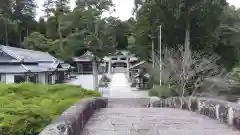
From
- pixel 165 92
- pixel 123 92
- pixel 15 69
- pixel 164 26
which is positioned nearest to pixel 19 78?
pixel 15 69

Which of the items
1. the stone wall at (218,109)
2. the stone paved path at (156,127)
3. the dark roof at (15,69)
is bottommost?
the stone paved path at (156,127)

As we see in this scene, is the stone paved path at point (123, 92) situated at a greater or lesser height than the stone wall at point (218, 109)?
lesser

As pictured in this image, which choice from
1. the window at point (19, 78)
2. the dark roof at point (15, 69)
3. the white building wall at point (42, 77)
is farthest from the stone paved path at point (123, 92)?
the dark roof at point (15, 69)

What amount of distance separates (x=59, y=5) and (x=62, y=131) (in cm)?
6684

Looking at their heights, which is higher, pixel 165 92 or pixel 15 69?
pixel 15 69

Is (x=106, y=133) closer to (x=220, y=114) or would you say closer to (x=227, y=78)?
(x=220, y=114)

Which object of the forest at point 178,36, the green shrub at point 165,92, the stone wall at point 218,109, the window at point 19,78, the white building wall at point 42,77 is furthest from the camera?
the white building wall at point 42,77

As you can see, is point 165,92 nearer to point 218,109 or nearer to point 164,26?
point 164,26

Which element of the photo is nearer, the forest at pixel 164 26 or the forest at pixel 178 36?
the forest at pixel 178 36

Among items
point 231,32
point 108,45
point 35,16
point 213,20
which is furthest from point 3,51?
point 35,16

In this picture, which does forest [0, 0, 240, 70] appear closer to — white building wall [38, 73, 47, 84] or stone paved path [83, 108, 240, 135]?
white building wall [38, 73, 47, 84]

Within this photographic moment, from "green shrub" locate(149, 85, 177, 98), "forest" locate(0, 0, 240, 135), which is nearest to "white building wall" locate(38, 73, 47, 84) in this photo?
"forest" locate(0, 0, 240, 135)

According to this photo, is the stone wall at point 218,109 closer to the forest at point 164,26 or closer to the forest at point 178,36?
the forest at point 178,36

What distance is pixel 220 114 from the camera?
7355mm
